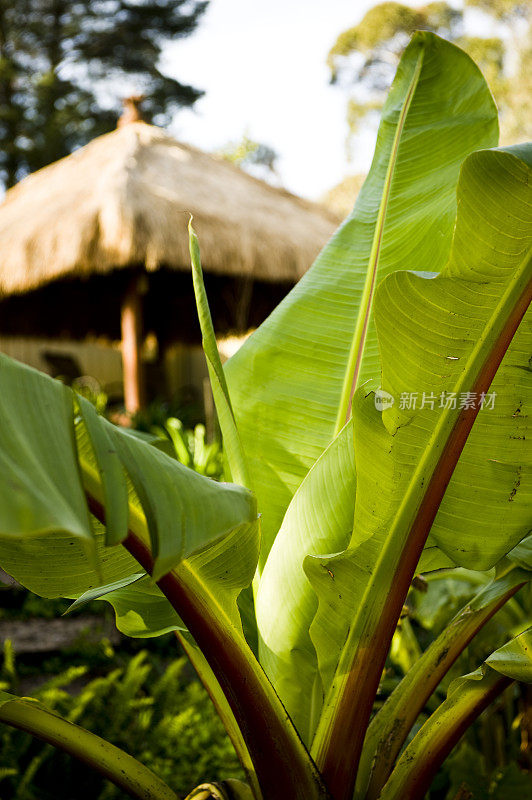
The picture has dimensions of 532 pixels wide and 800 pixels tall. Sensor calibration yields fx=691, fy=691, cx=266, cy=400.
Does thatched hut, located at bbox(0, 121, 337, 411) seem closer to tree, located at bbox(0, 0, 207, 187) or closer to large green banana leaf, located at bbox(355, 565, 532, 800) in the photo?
large green banana leaf, located at bbox(355, 565, 532, 800)

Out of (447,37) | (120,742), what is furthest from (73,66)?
(120,742)

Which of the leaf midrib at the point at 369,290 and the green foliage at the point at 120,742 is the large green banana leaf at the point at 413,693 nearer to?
the leaf midrib at the point at 369,290

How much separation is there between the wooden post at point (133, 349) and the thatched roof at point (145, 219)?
58 centimetres

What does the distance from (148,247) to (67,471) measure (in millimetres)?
3598

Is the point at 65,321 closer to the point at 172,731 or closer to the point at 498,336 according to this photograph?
the point at 172,731

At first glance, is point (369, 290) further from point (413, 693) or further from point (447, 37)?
point (447, 37)

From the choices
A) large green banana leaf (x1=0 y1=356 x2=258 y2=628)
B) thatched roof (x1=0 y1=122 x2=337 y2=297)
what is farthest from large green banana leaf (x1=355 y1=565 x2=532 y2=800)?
thatched roof (x1=0 y1=122 x2=337 y2=297)

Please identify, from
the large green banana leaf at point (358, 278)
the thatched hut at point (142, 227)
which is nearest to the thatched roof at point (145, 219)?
the thatched hut at point (142, 227)

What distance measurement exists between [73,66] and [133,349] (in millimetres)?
8690

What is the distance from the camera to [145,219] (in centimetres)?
391

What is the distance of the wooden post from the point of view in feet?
14.4

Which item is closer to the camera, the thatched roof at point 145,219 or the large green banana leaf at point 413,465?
the large green banana leaf at point 413,465

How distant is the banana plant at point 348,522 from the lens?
0.50m

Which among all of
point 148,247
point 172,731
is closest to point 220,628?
point 172,731
